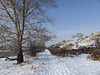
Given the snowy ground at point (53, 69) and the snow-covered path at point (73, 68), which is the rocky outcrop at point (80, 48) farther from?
the snowy ground at point (53, 69)

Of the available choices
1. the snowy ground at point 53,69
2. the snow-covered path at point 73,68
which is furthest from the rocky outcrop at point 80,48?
the snowy ground at point 53,69

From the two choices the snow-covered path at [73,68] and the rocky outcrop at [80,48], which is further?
the rocky outcrop at [80,48]

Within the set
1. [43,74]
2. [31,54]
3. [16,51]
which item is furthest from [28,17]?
[31,54]

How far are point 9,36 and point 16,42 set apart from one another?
0.84 m

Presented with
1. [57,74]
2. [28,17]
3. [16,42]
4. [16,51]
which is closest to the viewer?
[57,74]

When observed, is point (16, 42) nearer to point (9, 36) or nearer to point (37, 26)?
point (9, 36)

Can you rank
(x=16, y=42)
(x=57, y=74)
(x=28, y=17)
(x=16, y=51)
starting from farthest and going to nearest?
(x=28, y=17) → (x=16, y=51) → (x=16, y=42) → (x=57, y=74)

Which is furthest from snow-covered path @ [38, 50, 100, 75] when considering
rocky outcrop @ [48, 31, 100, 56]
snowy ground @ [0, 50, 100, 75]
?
rocky outcrop @ [48, 31, 100, 56]

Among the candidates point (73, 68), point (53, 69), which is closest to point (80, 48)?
point (73, 68)

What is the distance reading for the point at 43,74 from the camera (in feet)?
13.3

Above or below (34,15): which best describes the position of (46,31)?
below

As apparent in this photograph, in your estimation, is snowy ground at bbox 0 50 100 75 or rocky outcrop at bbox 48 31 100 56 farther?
rocky outcrop at bbox 48 31 100 56

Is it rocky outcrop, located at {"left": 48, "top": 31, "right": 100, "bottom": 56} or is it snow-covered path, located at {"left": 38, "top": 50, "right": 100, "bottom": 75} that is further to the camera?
rocky outcrop, located at {"left": 48, "top": 31, "right": 100, "bottom": 56}

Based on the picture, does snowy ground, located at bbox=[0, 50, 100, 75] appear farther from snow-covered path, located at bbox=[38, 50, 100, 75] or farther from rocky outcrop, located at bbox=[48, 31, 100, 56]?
rocky outcrop, located at bbox=[48, 31, 100, 56]
